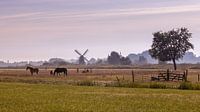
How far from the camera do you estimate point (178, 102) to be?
3512cm

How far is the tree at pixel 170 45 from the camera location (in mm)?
144125

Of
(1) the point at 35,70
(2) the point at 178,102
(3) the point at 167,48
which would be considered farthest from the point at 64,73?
(2) the point at 178,102

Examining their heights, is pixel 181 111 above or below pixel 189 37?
below

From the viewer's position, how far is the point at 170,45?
480 feet

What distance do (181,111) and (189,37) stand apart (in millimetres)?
119820

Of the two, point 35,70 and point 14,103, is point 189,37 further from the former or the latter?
point 14,103

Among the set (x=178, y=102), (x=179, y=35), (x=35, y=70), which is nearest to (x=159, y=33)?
(x=179, y=35)

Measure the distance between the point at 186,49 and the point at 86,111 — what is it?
11898 cm

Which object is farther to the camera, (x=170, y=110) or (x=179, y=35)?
(x=179, y=35)

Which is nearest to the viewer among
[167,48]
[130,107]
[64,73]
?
[130,107]

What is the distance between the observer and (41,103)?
33250mm

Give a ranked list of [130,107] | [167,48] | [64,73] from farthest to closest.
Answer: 1. [167,48]
2. [64,73]
3. [130,107]

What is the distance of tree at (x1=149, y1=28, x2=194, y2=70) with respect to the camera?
473ft

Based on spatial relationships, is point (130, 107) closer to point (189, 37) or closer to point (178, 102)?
point (178, 102)
